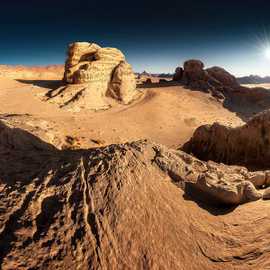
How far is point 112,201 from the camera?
3.83 meters

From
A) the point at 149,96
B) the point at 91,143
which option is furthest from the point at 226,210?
the point at 149,96

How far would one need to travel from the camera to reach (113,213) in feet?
12.1

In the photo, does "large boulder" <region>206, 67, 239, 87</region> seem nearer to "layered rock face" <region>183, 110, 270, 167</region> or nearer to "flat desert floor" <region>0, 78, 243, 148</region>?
"flat desert floor" <region>0, 78, 243, 148</region>

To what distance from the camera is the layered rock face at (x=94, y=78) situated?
18484mm

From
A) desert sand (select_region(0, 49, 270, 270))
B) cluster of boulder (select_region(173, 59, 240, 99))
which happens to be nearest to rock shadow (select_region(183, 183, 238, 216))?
desert sand (select_region(0, 49, 270, 270))

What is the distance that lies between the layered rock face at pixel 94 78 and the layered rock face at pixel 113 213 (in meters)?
13.6

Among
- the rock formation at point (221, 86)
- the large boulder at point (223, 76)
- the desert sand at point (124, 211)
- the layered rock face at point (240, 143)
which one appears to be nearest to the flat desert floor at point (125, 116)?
the layered rock face at point (240, 143)

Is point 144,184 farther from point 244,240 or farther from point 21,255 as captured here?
point 21,255

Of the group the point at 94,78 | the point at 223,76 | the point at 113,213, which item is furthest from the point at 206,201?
the point at 223,76

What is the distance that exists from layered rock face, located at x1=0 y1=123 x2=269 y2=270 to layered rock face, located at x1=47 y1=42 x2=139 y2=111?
13591mm

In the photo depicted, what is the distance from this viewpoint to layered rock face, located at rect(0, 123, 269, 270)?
3.21m

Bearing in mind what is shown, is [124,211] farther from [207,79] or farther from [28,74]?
[28,74]

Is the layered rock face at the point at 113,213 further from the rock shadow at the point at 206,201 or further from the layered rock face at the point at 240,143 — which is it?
the layered rock face at the point at 240,143

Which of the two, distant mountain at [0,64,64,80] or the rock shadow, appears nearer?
the rock shadow
